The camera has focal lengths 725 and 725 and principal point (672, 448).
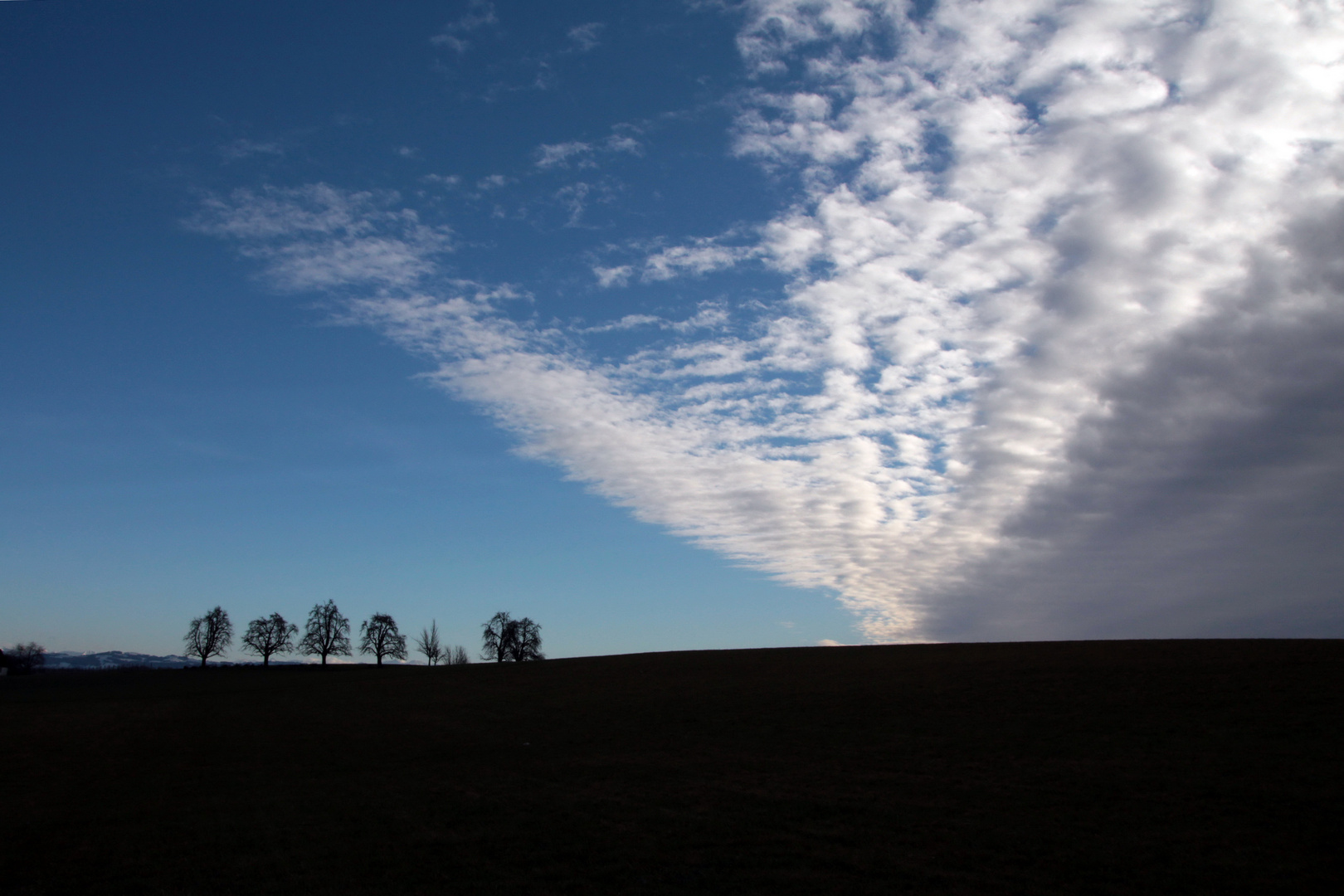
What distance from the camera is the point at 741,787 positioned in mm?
24875

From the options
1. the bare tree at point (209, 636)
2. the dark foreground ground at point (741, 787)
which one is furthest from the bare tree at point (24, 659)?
the dark foreground ground at point (741, 787)

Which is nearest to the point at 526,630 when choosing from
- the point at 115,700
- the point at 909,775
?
the point at 115,700

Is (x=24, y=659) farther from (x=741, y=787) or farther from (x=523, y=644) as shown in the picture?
(x=741, y=787)

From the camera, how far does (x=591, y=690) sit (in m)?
56.3

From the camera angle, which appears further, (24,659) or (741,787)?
(24,659)

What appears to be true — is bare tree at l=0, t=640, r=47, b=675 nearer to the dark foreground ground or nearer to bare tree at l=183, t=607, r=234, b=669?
bare tree at l=183, t=607, r=234, b=669

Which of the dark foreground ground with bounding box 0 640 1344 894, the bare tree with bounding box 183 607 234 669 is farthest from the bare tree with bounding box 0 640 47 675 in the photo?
the dark foreground ground with bounding box 0 640 1344 894

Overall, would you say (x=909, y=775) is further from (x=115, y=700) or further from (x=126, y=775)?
(x=115, y=700)

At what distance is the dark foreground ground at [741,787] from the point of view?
16391mm

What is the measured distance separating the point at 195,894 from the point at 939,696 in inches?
1467

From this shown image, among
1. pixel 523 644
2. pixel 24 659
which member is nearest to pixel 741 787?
pixel 523 644

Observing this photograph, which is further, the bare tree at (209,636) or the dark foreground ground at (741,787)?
the bare tree at (209,636)

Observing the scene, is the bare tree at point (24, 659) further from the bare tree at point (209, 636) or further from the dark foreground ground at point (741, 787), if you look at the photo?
the dark foreground ground at point (741, 787)

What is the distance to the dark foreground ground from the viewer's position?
16.4 m
